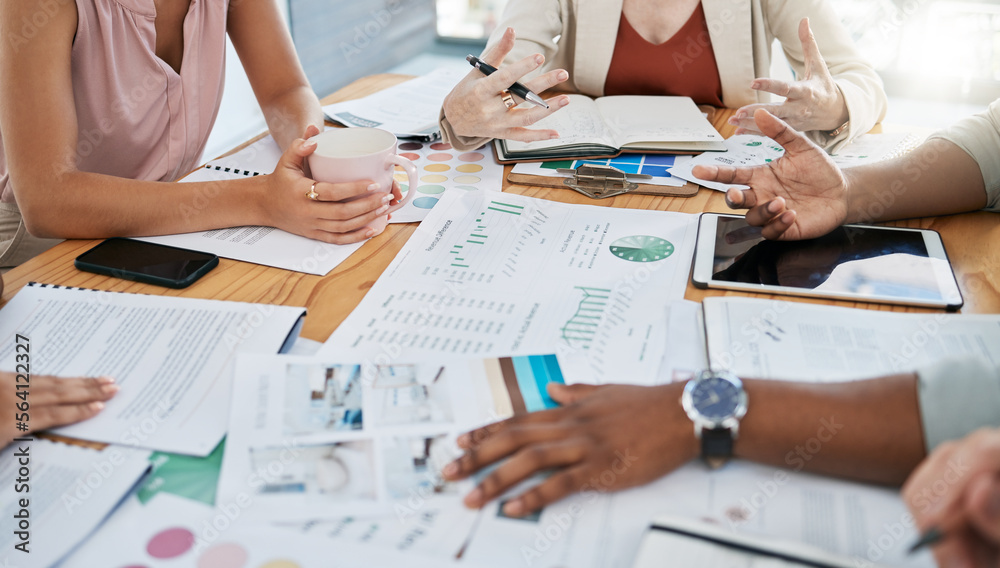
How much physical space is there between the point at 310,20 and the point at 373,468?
3.52m

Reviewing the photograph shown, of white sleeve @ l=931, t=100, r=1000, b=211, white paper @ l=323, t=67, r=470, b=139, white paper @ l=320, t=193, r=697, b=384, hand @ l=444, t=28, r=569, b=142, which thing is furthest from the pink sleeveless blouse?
white sleeve @ l=931, t=100, r=1000, b=211

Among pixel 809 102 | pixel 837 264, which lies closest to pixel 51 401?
pixel 837 264

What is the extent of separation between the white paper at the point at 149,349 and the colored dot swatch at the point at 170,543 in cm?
9

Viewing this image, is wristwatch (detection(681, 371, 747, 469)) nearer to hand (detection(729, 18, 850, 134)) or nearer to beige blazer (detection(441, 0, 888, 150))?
hand (detection(729, 18, 850, 134))

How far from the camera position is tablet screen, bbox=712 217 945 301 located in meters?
0.84

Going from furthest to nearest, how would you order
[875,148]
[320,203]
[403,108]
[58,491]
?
[403,108], [875,148], [320,203], [58,491]

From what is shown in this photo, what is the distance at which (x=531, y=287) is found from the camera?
2.82 ft

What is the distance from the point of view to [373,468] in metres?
0.60

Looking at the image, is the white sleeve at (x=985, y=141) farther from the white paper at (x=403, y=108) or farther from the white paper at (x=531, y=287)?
the white paper at (x=403, y=108)

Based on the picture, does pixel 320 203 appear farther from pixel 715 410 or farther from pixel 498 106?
pixel 715 410

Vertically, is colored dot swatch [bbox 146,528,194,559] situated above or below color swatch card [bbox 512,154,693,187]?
above

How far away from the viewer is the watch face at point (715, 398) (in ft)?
2.00

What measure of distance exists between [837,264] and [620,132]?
512 millimetres

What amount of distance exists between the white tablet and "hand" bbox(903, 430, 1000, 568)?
1.12 ft
